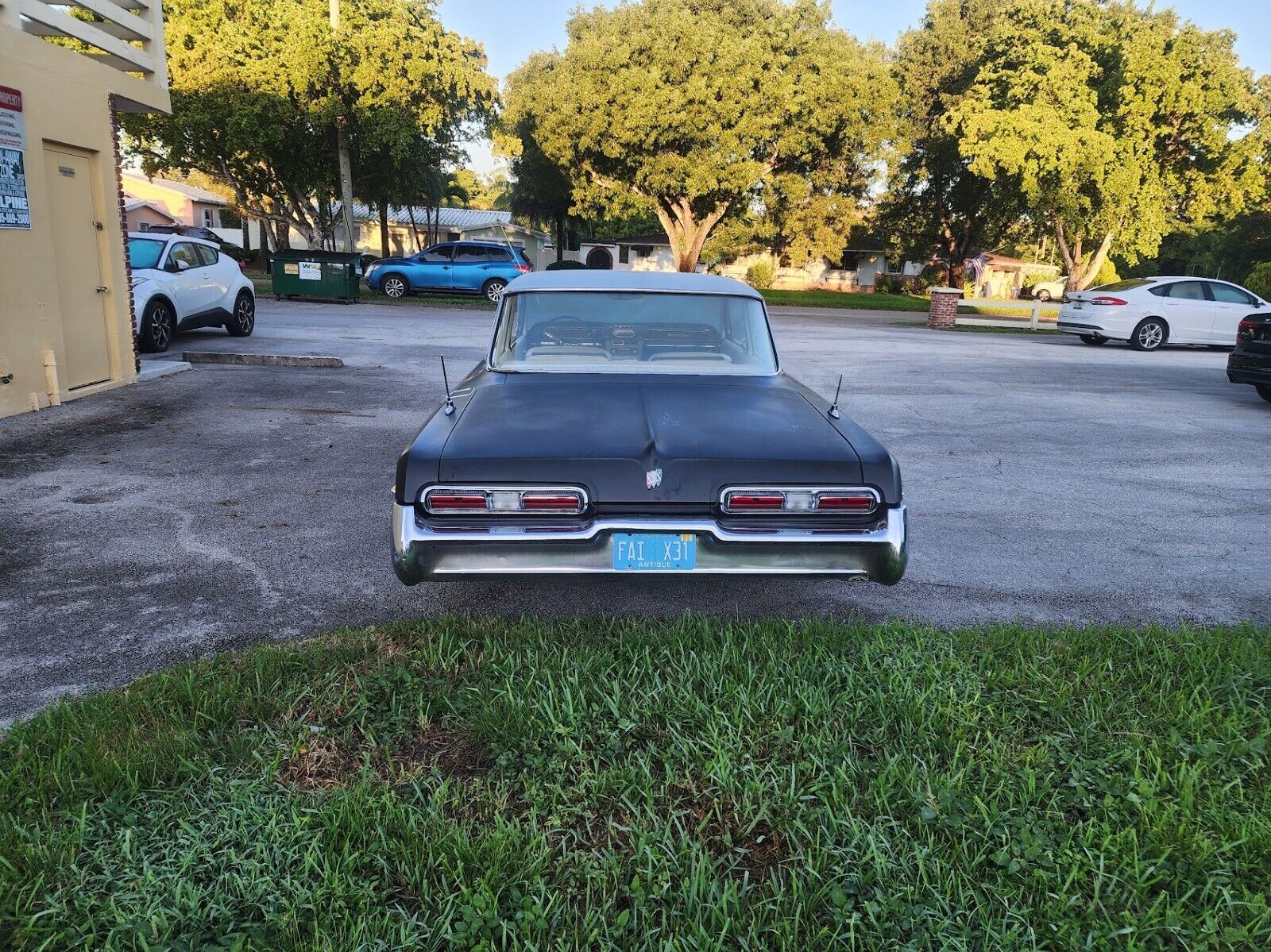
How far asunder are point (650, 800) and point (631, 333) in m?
2.80

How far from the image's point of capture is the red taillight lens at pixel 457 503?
11.0 feet

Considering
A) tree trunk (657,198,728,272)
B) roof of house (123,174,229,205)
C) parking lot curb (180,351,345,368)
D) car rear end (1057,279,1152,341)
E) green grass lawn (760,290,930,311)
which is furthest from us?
roof of house (123,174,229,205)

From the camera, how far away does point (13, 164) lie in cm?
787

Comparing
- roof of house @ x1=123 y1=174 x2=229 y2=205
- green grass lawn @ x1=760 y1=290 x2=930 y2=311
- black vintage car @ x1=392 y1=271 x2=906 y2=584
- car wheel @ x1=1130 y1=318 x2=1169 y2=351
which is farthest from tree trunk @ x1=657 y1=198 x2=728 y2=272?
roof of house @ x1=123 y1=174 x2=229 y2=205

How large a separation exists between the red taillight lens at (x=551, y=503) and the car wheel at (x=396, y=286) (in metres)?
24.3

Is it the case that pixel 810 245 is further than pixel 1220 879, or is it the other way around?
pixel 810 245

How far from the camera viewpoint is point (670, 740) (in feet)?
9.78

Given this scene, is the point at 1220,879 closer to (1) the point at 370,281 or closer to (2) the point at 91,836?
(2) the point at 91,836

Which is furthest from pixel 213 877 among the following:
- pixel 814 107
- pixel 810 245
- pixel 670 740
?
pixel 810 245

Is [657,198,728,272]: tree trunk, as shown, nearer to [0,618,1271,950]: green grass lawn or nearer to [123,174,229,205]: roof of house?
[0,618,1271,950]: green grass lawn

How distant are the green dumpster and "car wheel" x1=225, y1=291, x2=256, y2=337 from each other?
8.25 metres

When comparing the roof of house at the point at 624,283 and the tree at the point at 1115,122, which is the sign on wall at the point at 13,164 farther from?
the tree at the point at 1115,122

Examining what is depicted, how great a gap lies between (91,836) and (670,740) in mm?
1702

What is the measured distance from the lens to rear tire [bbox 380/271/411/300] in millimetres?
26109
